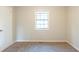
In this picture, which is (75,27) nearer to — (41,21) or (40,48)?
(40,48)

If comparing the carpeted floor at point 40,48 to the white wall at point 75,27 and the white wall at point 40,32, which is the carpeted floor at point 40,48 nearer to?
the white wall at point 75,27

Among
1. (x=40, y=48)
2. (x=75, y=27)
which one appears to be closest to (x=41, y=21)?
(x=40, y=48)

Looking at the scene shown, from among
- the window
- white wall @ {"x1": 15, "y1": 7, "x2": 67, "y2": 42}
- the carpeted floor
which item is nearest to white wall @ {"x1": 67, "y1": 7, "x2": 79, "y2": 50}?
the carpeted floor

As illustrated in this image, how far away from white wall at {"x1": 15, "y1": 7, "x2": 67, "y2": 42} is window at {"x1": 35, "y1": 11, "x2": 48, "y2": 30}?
0.20 m

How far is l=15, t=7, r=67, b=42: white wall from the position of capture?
6996 mm

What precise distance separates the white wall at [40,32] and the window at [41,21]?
20 centimetres

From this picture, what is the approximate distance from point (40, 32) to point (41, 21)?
0.55m

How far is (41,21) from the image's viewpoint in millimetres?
7098

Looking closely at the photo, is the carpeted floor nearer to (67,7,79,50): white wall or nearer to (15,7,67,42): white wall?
(67,7,79,50): white wall
